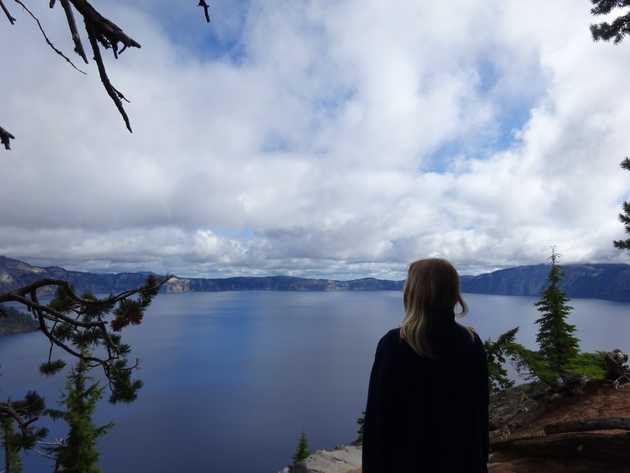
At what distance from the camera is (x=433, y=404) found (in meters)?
3.41

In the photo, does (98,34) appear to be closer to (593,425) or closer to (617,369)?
(593,425)

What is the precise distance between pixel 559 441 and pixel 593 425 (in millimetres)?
722

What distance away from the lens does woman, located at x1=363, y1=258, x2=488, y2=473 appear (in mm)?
3357

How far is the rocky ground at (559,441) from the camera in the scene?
293 inches

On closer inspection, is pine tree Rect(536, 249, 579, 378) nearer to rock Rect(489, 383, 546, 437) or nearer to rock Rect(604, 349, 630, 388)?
rock Rect(489, 383, 546, 437)

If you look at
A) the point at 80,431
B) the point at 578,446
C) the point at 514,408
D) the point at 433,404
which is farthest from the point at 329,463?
the point at 80,431

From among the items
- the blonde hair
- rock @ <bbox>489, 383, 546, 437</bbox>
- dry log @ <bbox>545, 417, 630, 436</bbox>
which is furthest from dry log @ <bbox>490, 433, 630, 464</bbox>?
the blonde hair

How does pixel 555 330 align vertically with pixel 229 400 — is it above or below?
above

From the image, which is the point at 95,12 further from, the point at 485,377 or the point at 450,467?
the point at 450,467

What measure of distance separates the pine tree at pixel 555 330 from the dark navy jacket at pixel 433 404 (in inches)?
555

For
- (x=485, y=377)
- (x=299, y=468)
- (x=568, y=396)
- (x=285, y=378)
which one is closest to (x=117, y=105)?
(x=485, y=377)

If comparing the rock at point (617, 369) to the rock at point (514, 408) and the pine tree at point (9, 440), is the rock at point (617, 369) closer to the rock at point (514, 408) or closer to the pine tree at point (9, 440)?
the rock at point (514, 408)

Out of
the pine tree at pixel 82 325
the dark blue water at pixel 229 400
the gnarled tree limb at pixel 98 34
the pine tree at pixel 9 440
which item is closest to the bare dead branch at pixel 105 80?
the gnarled tree limb at pixel 98 34

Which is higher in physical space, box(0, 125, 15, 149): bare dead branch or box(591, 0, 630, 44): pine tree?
box(591, 0, 630, 44): pine tree
